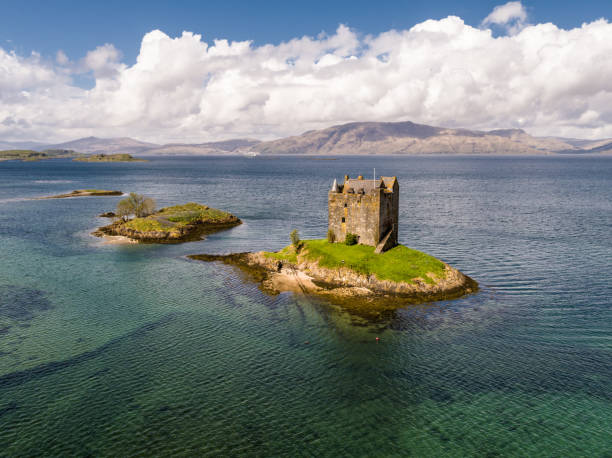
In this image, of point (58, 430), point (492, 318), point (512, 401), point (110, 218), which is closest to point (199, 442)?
point (58, 430)

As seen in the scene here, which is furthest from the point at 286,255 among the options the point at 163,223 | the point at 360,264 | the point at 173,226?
the point at 163,223

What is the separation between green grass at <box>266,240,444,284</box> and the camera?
5216cm

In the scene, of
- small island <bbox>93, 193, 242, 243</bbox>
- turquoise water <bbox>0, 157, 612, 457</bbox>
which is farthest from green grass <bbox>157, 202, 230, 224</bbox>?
turquoise water <bbox>0, 157, 612, 457</bbox>

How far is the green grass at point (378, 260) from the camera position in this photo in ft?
171

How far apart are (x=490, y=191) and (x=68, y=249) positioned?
479 feet

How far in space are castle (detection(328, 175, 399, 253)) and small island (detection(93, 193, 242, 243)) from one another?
34.3m

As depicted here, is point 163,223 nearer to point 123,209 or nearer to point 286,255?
point 123,209

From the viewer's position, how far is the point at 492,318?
140ft

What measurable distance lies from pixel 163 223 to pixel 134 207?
46.4ft

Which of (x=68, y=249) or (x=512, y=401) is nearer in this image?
(x=512, y=401)

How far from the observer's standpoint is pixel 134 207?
93875 millimetres

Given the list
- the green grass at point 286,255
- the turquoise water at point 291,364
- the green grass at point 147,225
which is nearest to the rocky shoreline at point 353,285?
the green grass at point 286,255

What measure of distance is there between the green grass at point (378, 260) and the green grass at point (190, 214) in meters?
38.0

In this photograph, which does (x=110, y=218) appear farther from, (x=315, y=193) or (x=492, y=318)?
(x=492, y=318)
